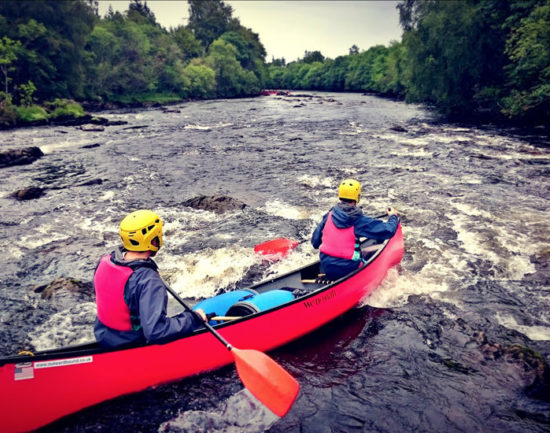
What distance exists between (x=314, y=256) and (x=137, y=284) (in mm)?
5348

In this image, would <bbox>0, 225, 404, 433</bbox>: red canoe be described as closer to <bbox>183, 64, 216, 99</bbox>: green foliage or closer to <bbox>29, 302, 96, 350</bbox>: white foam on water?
<bbox>29, 302, 96, 350</bbox>: white foam on water

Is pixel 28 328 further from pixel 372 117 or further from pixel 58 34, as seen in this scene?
pixel 58 34

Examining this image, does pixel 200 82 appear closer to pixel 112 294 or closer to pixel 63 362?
pixel 112 294

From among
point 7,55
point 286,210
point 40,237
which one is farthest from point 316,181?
point 7,55

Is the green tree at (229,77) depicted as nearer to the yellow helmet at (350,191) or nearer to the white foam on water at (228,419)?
the yellow helmet at (350,191)

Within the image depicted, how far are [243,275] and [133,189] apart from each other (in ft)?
24.1

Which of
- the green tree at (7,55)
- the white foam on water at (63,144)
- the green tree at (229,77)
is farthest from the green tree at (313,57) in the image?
the white foam on water at (63,144)

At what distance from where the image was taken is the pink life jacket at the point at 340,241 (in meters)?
5.78

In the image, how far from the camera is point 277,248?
26.4 ft

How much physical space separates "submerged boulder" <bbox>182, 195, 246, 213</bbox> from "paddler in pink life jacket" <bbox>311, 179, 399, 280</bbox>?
5.48 m

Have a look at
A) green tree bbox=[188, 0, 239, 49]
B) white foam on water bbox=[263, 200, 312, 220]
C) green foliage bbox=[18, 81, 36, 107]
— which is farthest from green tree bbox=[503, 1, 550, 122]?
green tree bbox=[188, 0, 239, 49]

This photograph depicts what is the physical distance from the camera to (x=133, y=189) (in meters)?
13.2

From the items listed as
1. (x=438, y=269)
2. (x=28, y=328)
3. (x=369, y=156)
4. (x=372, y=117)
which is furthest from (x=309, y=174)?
(x=372, y=117)

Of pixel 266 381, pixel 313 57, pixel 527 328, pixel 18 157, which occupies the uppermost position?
pixel 313 57
